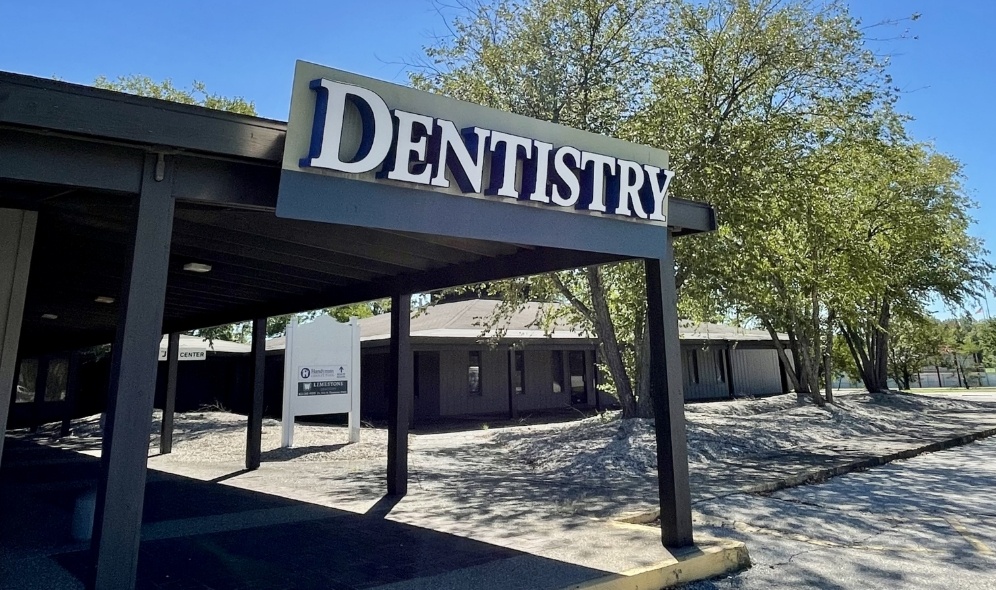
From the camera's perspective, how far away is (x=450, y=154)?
440 cm

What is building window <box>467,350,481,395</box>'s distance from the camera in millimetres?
21433

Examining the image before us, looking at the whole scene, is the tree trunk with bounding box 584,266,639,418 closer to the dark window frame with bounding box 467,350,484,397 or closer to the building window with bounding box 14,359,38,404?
the dark window frame with bounding box 467,350,484,397

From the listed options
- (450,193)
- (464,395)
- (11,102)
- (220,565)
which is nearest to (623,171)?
(450,193)

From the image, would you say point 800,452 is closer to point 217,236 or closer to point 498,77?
point 498,77

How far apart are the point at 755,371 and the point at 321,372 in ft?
83.5

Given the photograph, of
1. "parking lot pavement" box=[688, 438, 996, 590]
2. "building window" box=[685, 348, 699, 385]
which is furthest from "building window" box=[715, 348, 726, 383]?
"parking lot pavement" box=[688, 438, 996, 590]

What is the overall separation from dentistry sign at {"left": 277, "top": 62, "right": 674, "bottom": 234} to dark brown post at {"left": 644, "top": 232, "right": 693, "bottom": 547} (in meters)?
0.62

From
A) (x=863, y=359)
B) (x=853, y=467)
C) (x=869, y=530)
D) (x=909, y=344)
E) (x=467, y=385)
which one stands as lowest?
(x=869, y=530)

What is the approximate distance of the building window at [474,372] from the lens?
21433 millimetres

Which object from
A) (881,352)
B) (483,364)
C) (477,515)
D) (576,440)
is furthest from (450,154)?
(881,352)

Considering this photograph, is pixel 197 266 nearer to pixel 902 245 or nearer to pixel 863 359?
pixel 902 245

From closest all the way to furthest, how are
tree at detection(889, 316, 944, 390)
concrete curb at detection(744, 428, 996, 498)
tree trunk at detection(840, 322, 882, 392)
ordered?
concrete curb at detection(744, 428, 996, 498) → tree trunk at detection(840, 322, 882, 392) → tree at detection(889, 316, 944, 390)

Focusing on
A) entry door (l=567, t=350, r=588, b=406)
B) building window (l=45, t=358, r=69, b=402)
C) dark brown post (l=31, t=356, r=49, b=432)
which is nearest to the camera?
dark brown post (l=31, t=356, r=49, b=432)

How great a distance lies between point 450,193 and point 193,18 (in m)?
10.3
